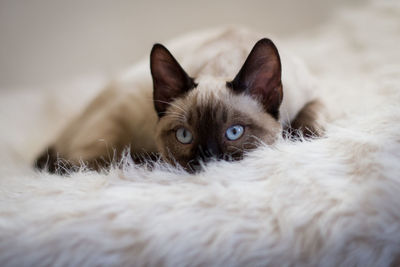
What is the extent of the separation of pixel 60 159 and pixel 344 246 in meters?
0.86

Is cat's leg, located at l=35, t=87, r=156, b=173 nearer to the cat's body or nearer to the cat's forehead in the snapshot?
the cat's body

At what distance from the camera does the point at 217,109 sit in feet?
3.15

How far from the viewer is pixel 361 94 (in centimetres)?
132

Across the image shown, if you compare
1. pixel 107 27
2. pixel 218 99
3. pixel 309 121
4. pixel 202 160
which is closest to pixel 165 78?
pixel 218 99

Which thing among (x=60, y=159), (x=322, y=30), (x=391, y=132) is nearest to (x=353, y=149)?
(x=391, y=132)

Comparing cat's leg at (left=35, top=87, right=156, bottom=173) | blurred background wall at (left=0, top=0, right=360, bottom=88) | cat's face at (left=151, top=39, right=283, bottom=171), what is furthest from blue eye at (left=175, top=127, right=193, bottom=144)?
blurred background wall at (left=0, top=0, right=360, bottom=88)

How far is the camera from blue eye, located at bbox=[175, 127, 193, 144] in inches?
38.4

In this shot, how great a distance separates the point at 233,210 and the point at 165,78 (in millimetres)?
466

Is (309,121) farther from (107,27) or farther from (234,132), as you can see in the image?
(107,27)

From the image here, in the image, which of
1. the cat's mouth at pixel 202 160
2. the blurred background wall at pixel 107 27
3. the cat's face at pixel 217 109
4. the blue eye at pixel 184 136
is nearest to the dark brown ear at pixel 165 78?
Answer: the cat's face at pixel 217 109

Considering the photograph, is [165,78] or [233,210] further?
[165,78]

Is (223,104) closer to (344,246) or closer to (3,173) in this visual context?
(344,246)

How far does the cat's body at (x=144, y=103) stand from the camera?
1.15 m

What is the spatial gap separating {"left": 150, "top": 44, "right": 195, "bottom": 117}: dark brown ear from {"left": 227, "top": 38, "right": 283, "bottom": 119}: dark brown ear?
5.3 inches
